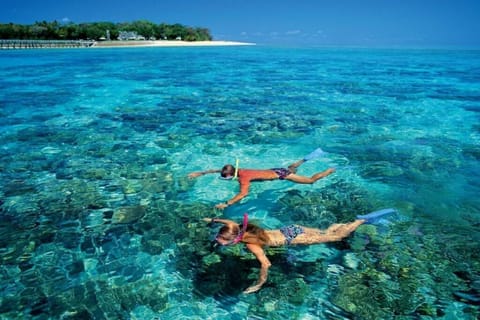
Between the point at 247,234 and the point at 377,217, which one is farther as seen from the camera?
the point at 377,217

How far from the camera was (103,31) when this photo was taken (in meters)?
80.6

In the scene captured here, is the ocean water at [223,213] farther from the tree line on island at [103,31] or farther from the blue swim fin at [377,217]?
the tree line on island at [103,31]

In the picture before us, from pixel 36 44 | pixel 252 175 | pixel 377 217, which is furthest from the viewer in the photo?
pixel 36 44

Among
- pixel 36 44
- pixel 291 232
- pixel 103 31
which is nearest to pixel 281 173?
pixel 291 232

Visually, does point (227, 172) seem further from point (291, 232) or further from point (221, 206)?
point (291, 232)

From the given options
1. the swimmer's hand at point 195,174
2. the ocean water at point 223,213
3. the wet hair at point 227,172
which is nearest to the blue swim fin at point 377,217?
the ocean water at point 223,213

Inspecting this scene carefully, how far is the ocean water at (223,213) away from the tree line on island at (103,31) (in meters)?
70.2

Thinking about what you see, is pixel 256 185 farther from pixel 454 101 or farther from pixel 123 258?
pixel 454 101

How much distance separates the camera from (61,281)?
13.8 ft

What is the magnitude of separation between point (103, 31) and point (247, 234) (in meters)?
88.1

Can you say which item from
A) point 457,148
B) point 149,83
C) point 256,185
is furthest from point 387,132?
point 149,83

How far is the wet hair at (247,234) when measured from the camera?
14.1 feet

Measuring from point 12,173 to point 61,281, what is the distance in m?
4.19

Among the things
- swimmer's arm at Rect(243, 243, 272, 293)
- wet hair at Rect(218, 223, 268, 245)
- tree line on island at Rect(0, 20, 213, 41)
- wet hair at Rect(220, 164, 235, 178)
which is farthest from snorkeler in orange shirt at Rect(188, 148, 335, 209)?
tree line on island at Rect(0, 20, 213, 41)
